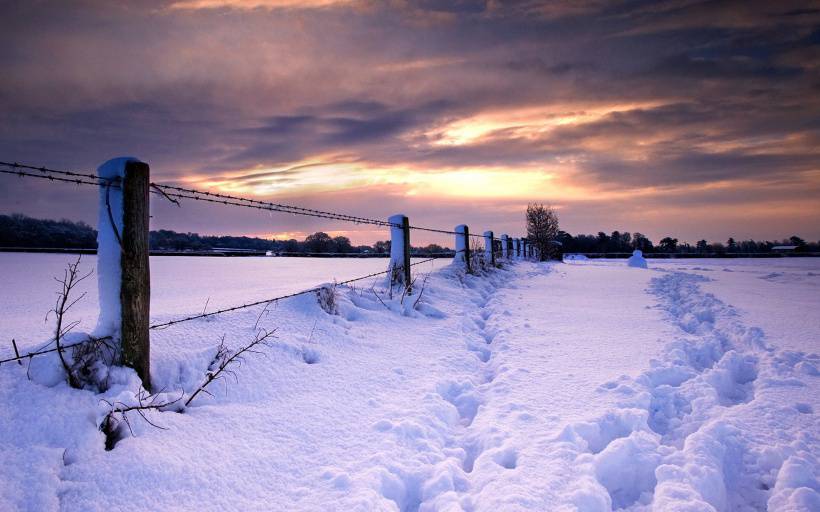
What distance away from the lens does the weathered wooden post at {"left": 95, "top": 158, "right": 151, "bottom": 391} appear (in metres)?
2.51

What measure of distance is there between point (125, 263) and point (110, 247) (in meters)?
0.15

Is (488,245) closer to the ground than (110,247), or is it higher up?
higher up

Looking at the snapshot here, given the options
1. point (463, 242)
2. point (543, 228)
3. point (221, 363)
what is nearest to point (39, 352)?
point (221, 363)

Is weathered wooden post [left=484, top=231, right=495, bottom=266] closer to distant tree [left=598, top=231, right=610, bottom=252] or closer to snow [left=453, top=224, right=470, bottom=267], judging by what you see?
snow [left=453, top=224, right=470, bottom=267]

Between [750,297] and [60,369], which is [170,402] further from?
[750,297]

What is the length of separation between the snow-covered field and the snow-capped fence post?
75.3 inches

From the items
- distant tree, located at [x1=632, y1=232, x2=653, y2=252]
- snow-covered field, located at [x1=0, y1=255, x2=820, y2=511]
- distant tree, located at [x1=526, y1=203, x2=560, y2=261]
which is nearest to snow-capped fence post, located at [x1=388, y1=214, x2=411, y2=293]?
snow-covered field, located at [x1=0, y1=255, x2=820, y2=511]

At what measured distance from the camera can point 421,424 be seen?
280 centimetres

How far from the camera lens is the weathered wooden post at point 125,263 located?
251 centimetres

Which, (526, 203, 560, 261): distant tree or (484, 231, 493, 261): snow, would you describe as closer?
(484, 231, 493, 261): snow

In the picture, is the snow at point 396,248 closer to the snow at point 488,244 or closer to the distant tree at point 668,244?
the snow at point 488,244

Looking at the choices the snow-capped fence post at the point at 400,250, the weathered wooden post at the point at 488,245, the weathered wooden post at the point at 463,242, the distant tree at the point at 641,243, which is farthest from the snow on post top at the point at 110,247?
the distant tree at the point at 641,243

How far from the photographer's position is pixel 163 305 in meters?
4.61

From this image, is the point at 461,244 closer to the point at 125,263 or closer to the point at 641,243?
the point at 125,263
